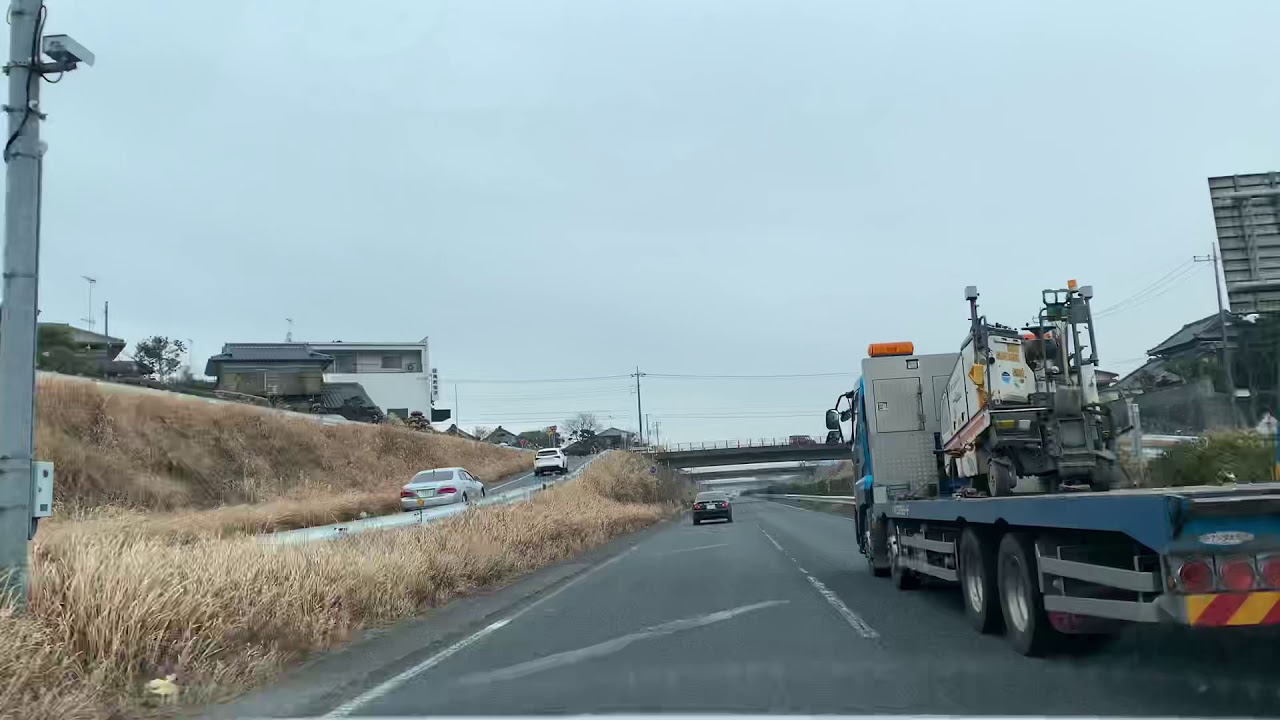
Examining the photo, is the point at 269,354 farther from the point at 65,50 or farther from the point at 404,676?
the point at 404,676

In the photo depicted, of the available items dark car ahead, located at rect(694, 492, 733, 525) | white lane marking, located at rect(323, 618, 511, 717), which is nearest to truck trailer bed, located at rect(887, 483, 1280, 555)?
white lane marking, located at rect(323, 618, 511, 717)

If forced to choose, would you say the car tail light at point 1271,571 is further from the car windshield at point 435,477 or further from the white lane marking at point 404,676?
the car windshield at point 435,477

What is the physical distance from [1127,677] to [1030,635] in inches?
36.3

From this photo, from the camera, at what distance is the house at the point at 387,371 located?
9931 centimetres

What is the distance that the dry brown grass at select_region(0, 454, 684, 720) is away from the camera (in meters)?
6.54

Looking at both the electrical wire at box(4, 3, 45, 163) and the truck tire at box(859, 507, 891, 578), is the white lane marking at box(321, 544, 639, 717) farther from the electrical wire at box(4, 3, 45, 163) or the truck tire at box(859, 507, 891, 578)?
the truck tire at box(859, 507, 891, 578)

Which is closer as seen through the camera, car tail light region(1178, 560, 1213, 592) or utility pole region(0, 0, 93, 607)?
car tail light region(1178, 560, 1213, 592)

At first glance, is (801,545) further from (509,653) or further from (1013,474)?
(509,653)

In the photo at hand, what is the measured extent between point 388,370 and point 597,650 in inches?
3835

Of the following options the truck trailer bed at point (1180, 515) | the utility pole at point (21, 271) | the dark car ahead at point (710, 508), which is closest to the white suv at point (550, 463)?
the dark car ahead at point (710, 508)

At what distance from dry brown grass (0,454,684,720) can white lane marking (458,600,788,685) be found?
192cm

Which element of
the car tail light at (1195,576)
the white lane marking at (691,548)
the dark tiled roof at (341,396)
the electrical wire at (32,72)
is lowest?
the white lane marking at (691,548)

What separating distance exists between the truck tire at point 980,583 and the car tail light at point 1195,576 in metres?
3.23

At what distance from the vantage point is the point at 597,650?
9.40 m
